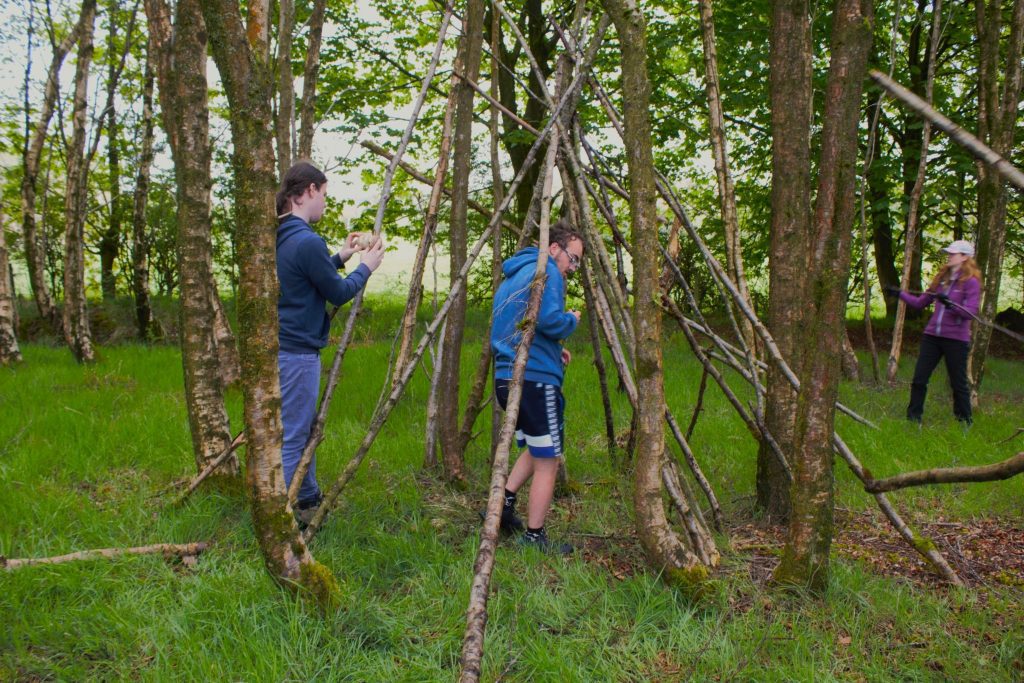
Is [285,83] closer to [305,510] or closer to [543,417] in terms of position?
[305,510]

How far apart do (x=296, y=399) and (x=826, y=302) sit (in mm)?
2369

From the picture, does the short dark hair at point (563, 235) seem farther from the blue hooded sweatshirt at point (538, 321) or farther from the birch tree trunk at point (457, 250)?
the birch tree trunk at point (457, 250)

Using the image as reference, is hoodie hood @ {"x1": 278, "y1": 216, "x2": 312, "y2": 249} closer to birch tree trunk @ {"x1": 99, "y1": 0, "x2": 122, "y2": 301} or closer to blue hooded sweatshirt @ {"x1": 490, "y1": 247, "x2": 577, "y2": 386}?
blue hooded sweatshirt @ {"x1": 490, "y1": 247, "x2": 577, "y2": 386}

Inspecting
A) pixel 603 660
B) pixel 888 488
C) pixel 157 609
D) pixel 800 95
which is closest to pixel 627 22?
pixel 800 95

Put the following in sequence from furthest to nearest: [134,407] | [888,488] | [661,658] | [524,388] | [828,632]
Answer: [134,407]
[524,388]
[828,632]
[661,658]
[888,488]

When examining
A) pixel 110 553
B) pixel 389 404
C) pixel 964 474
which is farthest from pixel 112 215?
pixel 964 474

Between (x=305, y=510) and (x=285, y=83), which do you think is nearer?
(x=305, y=510)

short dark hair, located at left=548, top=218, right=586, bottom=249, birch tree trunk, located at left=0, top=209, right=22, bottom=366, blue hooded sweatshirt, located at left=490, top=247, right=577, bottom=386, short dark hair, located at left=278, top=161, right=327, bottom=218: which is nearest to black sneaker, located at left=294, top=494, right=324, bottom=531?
blue hooded sweatshirt, located at left=490, top=247, right=577, bottom=386

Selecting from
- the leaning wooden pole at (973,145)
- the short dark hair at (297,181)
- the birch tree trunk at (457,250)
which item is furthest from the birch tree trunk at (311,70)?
the leaning wooden pole at (973,145)

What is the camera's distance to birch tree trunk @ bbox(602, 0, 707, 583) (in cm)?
285

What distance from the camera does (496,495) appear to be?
2.61 meters

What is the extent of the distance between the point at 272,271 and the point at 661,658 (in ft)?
6.38

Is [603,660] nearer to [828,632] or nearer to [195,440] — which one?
[828,632]

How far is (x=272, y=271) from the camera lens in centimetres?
243
